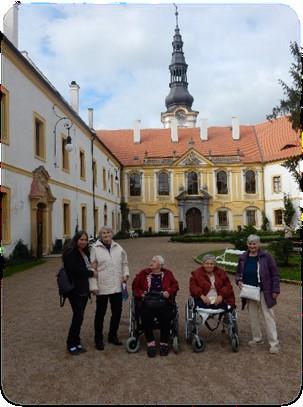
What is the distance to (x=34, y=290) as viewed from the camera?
5371 mm

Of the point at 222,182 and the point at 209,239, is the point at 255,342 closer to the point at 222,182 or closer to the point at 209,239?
the point at 209,239

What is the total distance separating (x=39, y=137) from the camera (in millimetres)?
5344

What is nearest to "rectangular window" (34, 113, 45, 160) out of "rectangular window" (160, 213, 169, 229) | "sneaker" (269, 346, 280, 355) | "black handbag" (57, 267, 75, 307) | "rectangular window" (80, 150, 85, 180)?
"rectangular window" (80, 150, 85, 180)

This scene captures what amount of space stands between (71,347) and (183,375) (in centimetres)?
131

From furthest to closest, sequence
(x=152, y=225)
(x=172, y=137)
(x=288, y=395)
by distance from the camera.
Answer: (x=172, y=137)
(x=152, y=225)
(x=288, y=395)

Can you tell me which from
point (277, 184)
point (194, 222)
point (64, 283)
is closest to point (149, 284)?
point (64, 283)

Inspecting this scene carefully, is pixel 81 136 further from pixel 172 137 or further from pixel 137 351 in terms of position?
pixel 172 137

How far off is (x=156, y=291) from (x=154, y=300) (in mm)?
114

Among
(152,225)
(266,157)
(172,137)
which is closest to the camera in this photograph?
(266,157)

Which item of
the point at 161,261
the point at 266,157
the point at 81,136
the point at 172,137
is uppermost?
the point at 172,137

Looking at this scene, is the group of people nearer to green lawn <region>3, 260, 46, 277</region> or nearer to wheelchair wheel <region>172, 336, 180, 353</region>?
wheelchair wheel <region>172, 336, 180, 353</region>

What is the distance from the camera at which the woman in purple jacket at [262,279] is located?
427 centimetres

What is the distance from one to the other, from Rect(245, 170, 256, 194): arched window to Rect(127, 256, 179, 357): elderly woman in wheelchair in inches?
70.3

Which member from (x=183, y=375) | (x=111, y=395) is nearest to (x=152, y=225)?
(x=183, y=375)
